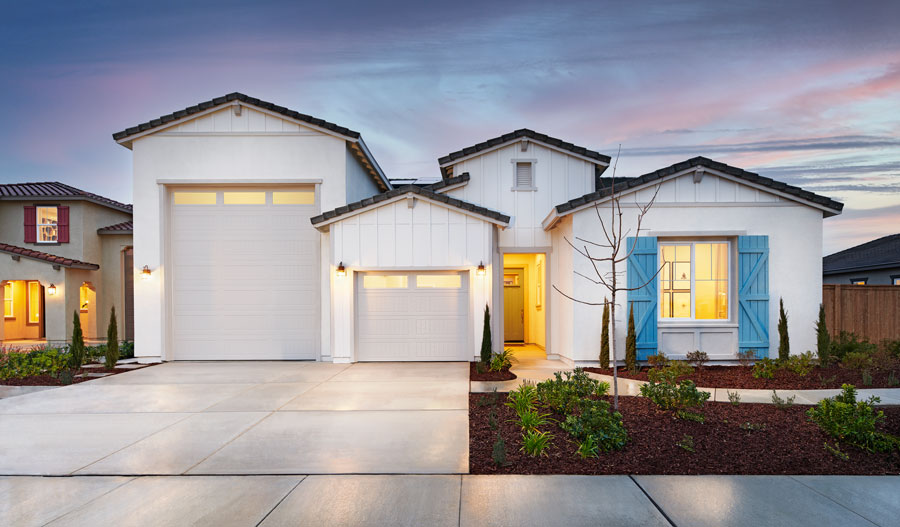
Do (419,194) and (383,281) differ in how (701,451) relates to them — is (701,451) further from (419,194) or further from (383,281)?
(383,281)

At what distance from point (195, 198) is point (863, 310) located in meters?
16.2

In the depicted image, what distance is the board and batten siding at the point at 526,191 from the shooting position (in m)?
12.4

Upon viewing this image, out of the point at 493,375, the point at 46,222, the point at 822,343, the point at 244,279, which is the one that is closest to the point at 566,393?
the point at 493,375

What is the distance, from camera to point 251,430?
589cm

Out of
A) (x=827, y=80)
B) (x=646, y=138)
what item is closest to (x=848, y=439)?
(x=827, y=80)

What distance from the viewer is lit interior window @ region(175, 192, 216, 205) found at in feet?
39.7

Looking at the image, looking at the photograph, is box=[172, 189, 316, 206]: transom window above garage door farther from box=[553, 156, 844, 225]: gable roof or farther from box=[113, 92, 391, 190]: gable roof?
box=[553, 156, 844, 225]: gable roof

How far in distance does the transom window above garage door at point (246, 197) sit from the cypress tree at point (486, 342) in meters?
5.18

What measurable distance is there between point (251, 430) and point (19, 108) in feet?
62.6

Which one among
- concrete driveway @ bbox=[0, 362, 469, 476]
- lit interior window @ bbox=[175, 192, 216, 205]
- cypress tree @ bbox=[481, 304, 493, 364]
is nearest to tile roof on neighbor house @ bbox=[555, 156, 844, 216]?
cypress tree @ bbox=[481, 304, 493, 364]

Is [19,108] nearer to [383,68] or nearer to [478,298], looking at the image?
[383,68]

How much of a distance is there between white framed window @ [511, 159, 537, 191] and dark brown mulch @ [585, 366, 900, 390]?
5.10m

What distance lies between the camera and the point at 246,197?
39.7ft

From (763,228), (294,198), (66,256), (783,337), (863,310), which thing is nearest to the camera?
(783,337)
